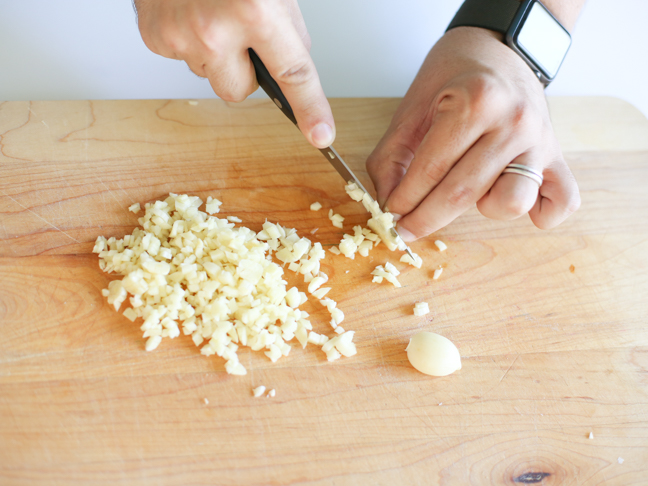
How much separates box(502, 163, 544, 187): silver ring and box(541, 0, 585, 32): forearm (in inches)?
23.4

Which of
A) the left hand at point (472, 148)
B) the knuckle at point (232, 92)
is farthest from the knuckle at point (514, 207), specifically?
the knuckle at point (232, 92)

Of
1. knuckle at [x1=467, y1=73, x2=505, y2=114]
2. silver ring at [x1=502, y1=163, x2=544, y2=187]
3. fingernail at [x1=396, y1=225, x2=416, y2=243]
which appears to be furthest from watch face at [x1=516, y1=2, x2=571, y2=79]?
fingernail at [x1=396, y1=225, x2=416, y2=243]

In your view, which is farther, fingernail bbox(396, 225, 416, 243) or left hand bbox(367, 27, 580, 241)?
fingernail bbox(396, 225, 416, 243)

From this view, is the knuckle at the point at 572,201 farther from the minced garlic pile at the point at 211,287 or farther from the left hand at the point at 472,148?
the minced garlic pile at the point at 211,287

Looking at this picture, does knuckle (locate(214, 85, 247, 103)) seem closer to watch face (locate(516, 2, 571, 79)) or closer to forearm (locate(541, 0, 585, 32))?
watch face (locate(516, 2, 571, 79))

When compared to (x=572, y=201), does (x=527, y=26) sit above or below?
above

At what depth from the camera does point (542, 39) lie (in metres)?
1.34

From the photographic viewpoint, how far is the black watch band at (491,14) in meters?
1.30

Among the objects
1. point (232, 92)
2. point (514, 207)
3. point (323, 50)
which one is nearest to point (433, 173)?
point (514, 207)

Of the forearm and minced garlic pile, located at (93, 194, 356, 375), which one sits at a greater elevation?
the forearm

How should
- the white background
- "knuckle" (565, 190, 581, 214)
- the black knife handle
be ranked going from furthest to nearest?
the white background < "knuckle" (565, 190, 581, 214) < the black knife handle

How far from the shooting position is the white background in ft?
5.16

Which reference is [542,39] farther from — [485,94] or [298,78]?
Answer: [298,78]

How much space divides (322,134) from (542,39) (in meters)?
0.73
